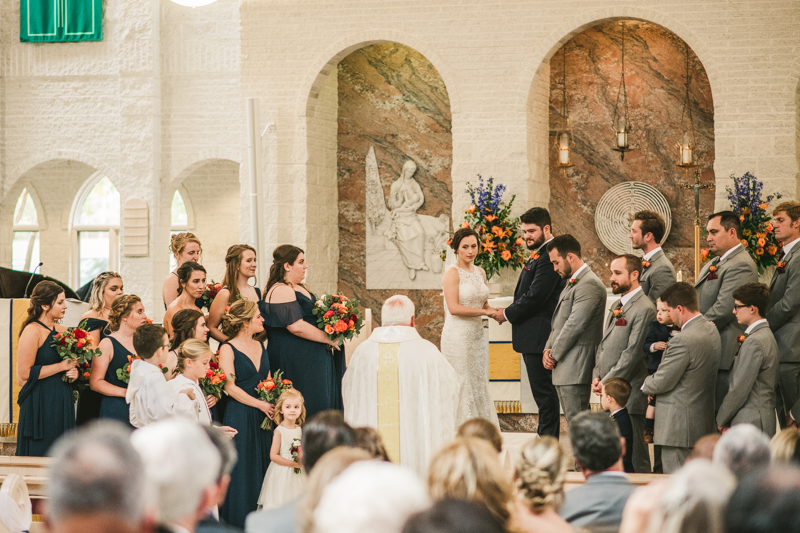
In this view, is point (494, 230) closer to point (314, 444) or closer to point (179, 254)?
point (179, 254)

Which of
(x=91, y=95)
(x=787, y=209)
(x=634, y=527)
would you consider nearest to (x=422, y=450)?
(x=787, y=209)

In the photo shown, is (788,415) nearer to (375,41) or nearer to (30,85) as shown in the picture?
(375,41)

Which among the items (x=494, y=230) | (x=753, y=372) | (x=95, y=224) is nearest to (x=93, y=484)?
(x=753, y=372)

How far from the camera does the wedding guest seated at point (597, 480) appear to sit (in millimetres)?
3123

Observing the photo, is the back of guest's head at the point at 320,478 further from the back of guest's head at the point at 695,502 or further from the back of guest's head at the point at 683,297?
the back of guest's head at the point at 683,297

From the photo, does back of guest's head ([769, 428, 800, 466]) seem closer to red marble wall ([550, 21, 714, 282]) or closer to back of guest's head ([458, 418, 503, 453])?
back of guest's head ([458, 418, 503, 453])

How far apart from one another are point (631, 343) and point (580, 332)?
0.46m

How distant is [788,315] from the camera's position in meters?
6.08

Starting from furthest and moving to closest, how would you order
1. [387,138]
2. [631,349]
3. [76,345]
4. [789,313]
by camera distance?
[387,138], [76,345], [789,313], [631,349]

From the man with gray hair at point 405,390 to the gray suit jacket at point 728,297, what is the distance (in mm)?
1793

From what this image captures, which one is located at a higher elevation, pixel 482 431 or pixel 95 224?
pixel 95 224

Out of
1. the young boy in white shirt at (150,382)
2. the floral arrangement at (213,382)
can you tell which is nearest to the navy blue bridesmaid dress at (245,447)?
the floral arrangement at (213,382)

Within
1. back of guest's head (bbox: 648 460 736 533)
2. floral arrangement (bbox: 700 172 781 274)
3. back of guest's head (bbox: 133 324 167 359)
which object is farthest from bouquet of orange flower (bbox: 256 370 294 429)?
floral arrangement (bbox: 700 172 781 274)

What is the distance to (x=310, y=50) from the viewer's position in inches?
443
